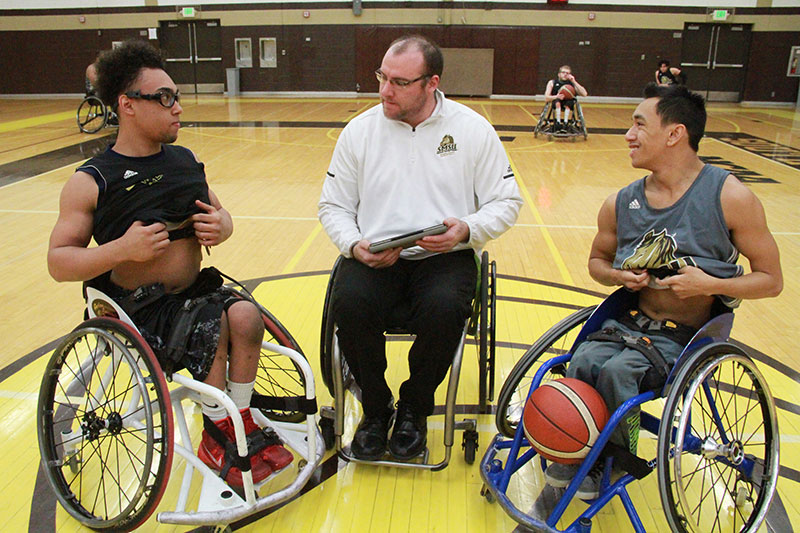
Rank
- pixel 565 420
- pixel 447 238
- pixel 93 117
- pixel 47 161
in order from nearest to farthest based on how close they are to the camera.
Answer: pixel 565 420 < pixel 447 238 < pixel 47 161 < pixel 93 117

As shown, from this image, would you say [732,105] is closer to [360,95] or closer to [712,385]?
[360,95]

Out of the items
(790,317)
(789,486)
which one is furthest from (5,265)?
(790,317)

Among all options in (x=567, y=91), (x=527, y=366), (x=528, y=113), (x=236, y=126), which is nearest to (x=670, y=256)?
(x=527, y=366)

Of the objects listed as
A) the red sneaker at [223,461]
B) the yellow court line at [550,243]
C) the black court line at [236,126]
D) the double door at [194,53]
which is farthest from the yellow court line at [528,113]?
the red sneaker at [223,461]

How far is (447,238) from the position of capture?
2.15 metres

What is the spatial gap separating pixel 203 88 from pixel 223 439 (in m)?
17.5

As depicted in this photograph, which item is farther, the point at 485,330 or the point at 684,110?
the point at 485,330

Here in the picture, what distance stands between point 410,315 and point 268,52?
655 inches

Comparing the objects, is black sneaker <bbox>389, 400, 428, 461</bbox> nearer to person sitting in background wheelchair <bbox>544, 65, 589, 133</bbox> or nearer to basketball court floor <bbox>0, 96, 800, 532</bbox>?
basketball court floor <bbox>0, 96, 800, 532</bbox>

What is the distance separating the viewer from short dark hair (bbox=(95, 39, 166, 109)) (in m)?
1.95

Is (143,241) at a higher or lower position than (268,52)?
lower

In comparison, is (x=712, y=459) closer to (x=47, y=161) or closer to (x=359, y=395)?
(x=359, y=395)

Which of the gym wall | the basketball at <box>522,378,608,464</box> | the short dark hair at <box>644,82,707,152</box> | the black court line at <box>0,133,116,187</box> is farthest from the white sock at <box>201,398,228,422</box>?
Result: the gym wall

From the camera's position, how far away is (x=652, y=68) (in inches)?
655
